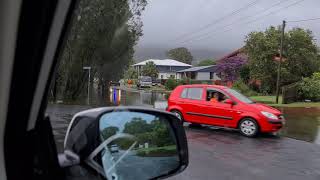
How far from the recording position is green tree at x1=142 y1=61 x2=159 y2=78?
82969 mm

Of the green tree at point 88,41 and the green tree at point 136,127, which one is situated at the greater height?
the green tree at point 88,41

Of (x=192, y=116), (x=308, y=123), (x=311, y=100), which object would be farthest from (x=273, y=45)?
(x=192, y=116)

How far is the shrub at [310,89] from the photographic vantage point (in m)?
30.9

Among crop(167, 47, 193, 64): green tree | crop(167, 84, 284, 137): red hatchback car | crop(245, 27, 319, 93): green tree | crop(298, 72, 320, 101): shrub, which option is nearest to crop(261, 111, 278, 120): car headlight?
crop(167, 84, 284, 137): red hatchback car

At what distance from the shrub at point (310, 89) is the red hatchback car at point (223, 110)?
1855 centimetres

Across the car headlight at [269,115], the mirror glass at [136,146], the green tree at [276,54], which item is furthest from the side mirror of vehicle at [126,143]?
the green tree at [276,54]

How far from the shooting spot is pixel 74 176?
1496 mm

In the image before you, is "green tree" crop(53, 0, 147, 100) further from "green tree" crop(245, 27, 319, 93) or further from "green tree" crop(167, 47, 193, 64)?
"green tree" crop(167, 47, 193, 64)

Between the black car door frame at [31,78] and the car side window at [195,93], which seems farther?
the car side window at [195,93]

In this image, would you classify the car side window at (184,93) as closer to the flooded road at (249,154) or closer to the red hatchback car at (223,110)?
the red hatchback car at (223,110)

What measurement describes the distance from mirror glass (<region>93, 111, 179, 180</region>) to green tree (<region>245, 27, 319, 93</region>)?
38.8 metres

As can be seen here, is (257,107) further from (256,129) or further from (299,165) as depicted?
(299,165)

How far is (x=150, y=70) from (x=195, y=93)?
69583 mm

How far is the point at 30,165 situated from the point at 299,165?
8.65 m
